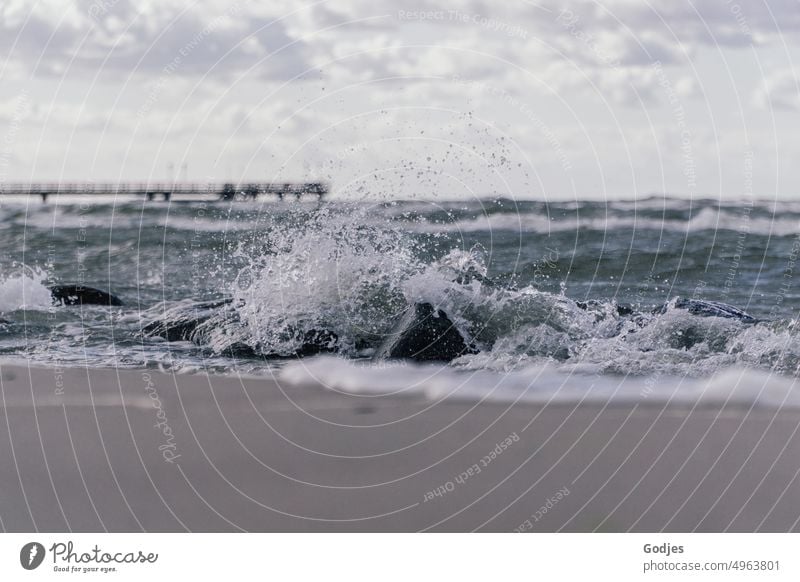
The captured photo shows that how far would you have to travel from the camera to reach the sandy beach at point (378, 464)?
4.27m

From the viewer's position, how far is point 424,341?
18.8ft

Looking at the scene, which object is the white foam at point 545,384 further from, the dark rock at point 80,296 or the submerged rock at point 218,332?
the dark rock at point 80,296

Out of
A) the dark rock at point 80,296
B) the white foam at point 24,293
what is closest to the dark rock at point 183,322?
the dark rock at point 80,296

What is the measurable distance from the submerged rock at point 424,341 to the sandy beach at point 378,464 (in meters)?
0.56

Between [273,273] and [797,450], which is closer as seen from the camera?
[797,450]

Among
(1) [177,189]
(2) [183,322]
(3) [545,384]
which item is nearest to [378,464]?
(3) [545,384]

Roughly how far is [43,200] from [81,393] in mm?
3882

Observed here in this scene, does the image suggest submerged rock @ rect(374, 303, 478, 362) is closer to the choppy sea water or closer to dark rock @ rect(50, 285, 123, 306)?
the choppy sea water

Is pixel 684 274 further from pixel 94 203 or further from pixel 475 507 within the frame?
pixel 94 203

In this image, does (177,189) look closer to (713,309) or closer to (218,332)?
(218,332)

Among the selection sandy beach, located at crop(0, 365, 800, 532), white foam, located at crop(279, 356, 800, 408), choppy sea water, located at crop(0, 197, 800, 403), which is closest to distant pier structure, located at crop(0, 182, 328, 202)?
choppy sea water, located at crop(0, 197, 800, 403)

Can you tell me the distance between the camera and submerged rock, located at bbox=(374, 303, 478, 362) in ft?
18.7

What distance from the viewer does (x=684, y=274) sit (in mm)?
8750
